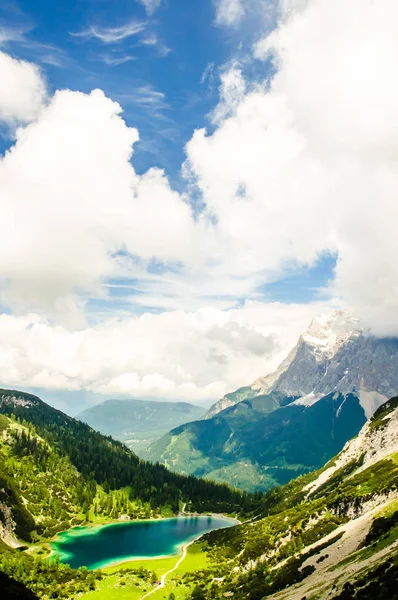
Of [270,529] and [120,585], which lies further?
[270,529]

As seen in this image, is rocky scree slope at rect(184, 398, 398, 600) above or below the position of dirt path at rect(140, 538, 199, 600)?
above

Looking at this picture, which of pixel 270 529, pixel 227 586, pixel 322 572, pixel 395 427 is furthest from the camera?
pixel 395 427

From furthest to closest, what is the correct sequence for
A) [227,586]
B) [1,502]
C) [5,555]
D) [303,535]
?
1. [1,502]
2. [5,555]
3. [303,535]
4. [227,586]

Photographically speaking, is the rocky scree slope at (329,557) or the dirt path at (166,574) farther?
the dirt path at (166,574)

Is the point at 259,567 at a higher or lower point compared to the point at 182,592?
higher

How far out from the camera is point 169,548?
597 ft

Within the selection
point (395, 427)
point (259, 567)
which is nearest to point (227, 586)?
point (259, 567)

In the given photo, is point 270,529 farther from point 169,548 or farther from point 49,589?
point 49,589

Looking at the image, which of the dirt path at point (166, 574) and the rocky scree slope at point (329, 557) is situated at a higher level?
the rocky scree slope at point (329, 557)

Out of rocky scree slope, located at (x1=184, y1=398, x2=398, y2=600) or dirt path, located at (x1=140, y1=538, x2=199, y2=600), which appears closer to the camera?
rocky scree slope, located at (x1=184, y1=398, x2=398, y2=600)

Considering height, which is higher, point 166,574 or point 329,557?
point 329,557

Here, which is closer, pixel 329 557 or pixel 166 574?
pixel 329 557

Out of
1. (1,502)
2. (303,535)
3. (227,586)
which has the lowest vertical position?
(1,502)

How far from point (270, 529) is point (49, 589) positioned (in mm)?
75019
